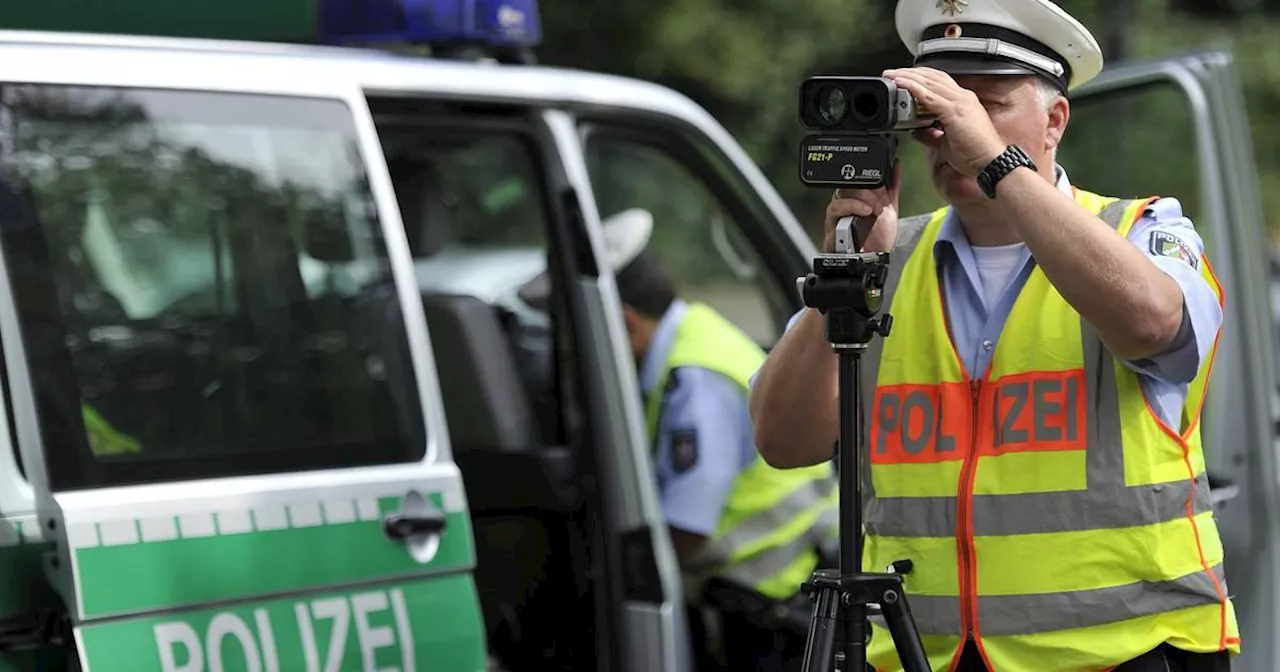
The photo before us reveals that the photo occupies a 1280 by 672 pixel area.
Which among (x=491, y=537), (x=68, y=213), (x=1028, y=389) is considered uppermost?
(x=68, y=213)

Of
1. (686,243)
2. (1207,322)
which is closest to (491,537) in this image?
(1207,322)

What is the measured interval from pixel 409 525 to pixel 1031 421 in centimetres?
105

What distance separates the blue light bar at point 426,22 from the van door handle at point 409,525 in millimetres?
1050

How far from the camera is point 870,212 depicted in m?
2.46

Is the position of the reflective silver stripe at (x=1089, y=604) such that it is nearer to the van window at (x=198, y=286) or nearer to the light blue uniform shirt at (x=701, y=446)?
the van window at (x=198, y=286)

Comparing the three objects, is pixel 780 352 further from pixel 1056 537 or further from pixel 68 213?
pixel 68 213

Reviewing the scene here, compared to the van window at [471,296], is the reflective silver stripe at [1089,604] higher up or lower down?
lower down

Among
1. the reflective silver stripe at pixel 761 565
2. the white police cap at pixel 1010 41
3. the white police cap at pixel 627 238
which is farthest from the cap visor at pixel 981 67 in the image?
the white police cap at pixel 627 238

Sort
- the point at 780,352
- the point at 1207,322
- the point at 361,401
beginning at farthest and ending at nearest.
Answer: the point at 361,401
the point at 780,352
the point at 1207,322

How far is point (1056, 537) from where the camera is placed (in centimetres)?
257

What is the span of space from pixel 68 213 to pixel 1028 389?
4.56ft

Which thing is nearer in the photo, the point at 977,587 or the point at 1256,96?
the point at 977,587

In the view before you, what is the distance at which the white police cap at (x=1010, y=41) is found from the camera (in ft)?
8.52

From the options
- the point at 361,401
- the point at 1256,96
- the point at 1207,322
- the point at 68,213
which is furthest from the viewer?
the point at 1256,96
